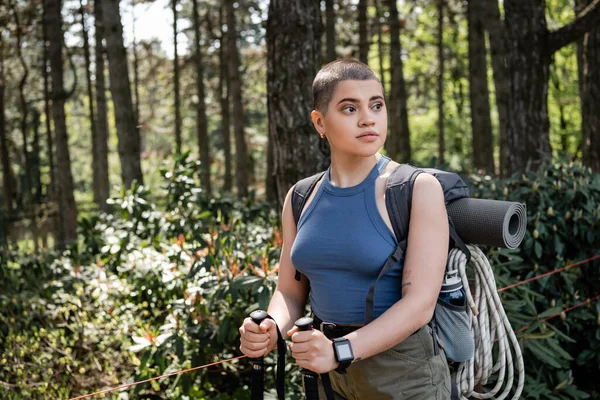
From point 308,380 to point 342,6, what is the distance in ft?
56.6

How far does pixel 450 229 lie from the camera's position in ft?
8.11

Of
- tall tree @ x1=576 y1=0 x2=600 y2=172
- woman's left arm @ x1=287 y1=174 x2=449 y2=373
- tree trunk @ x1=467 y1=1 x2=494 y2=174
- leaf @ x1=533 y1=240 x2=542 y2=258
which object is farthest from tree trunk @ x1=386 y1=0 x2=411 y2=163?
woman's left arm @ x1=287 y1=174 x2=449 y2=373

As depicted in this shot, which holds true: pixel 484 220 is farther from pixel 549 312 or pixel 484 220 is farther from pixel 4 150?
pixel 4 150

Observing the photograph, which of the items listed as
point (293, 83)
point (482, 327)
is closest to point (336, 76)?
point (482, 327)

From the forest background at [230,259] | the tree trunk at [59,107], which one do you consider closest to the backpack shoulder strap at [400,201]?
the forest background at [230,259]

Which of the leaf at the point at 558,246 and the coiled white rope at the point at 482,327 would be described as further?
the leaf at the point at 558,246

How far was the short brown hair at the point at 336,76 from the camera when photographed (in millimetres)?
2340

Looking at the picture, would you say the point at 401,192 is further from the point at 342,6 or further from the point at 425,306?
the point at 342,6

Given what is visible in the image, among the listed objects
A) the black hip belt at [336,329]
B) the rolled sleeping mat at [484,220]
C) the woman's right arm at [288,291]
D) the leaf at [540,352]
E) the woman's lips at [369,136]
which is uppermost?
the woman's lips at [369,136]

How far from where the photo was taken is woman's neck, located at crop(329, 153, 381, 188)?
2.41 metres

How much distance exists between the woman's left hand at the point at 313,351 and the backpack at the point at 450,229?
25 cm

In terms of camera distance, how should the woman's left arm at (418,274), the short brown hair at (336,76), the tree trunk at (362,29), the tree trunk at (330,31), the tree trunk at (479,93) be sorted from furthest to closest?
1. the tree trunk at (362,29)
2. the tree trunk at (479,93)
3. the tree trunk at (330,31)
4. the short brown hair at (336,76)
5. the woman's left arm at (418,274)

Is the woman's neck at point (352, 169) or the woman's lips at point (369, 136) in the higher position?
the woman's lips at point (369, 136)

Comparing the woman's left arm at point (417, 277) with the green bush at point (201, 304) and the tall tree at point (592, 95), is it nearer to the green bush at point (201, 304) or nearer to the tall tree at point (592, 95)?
the green bush at point (201, 304)
